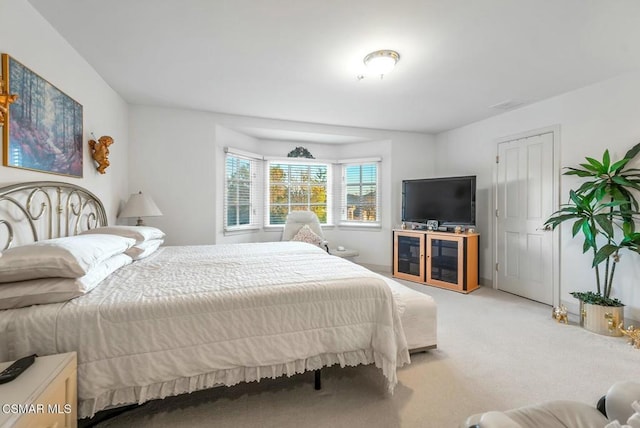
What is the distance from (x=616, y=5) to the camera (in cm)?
176

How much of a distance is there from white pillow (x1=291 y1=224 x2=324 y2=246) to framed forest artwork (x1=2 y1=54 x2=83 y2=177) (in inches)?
109

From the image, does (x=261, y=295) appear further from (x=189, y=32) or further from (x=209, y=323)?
(x=189, y=32)

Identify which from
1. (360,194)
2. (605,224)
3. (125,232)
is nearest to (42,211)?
(125,232)

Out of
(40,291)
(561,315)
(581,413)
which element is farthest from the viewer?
(561,315)

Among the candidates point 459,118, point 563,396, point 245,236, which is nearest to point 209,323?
point 563,396

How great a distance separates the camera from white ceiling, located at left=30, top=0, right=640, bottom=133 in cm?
180

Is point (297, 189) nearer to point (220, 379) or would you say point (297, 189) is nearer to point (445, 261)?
point (445, 261)

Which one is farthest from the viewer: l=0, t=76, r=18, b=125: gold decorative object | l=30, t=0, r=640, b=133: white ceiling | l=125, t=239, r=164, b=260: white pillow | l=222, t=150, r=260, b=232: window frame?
l=222, t=150, r=260, b=232: window frame

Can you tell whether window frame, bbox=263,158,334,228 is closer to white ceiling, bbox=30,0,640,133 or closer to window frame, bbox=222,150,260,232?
window frame, bbox=222,150,260,232

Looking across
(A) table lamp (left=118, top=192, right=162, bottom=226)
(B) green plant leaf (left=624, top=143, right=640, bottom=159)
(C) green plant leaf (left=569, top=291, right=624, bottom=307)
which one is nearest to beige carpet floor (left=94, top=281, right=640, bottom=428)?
(C) green plant leaf (left=569, top=291, right=624, bottom=307)

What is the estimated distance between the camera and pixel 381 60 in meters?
2.31

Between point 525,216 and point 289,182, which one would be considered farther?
point 289,182

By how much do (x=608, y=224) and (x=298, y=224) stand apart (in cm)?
366

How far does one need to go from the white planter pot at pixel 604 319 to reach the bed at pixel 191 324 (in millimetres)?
2330
